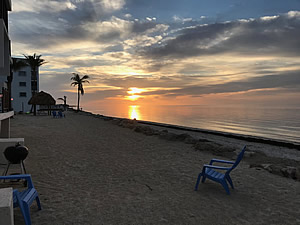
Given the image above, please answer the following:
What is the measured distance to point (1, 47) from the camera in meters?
7.46

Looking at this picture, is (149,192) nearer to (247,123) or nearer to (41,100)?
(41,100)

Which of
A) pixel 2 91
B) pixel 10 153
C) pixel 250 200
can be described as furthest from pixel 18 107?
pixel 250 200

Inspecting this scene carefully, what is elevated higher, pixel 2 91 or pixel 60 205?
pixel 2 91

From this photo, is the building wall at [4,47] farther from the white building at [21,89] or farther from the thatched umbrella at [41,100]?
the white building at [21,89]

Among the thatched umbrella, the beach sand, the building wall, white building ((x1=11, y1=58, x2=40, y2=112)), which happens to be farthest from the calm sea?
white building ((x1=11, y1=58, x2=40, y2=112))

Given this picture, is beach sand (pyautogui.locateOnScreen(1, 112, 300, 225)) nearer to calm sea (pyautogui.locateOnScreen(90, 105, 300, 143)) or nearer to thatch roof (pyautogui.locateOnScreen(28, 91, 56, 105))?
calm sea (pyautogui.locateOnScreen(90, 105, 300, 143))

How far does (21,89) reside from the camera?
173 feet

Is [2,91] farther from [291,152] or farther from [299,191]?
[291,152]

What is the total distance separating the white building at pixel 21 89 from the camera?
52.0m

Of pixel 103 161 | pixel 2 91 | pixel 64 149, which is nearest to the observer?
pixel 103 161

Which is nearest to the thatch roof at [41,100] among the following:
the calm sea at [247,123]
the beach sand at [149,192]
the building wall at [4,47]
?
the building wall at [4,47]

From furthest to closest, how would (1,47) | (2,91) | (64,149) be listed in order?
(64,149), (2,91), (1,47)

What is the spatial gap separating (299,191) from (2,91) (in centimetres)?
1064

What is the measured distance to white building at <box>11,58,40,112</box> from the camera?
171 feet
